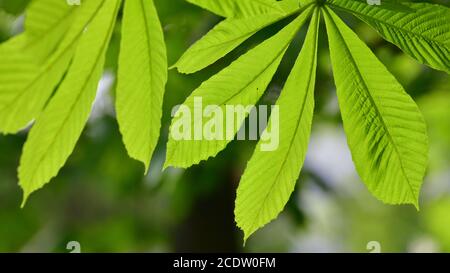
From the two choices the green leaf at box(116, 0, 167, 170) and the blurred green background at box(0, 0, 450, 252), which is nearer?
the green leaf at box(116, 0, 167, 170)

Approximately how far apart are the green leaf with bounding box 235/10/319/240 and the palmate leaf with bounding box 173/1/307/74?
0.05m

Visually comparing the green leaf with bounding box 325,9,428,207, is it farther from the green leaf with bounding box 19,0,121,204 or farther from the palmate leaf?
the green leaf with bounding box 19,0,121,204

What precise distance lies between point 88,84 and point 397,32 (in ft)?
0.89

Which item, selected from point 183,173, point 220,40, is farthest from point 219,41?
point 183,173

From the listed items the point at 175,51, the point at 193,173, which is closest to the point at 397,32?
the point at 175,51

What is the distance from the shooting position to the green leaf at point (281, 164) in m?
0.57

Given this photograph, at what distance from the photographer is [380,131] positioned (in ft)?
1.84

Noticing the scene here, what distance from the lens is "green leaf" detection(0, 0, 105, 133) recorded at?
601mm

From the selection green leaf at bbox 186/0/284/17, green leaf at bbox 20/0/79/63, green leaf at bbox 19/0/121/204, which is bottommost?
green leaf at bbox 19/0/121/204

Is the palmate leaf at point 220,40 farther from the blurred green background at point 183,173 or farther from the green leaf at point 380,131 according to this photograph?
the blurred green background at point 183,173

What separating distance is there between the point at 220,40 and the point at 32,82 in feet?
0.60

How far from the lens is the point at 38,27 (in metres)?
0.58

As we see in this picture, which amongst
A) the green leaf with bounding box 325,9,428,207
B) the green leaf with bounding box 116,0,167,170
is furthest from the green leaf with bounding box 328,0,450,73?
the green leaf with bounding box 116,0,167,170
